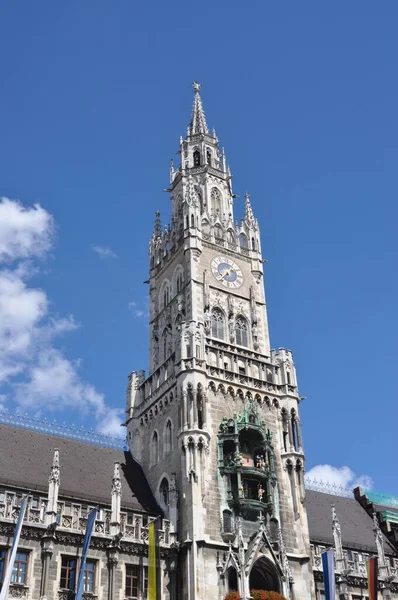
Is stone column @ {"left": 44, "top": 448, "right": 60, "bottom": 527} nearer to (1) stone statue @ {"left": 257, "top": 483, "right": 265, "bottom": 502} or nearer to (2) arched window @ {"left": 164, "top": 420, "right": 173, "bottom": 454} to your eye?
(2) arched window @ {"left": 164, "top": 420, "right": 173, "bottom": 454}

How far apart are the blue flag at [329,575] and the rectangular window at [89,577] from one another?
1364 cm

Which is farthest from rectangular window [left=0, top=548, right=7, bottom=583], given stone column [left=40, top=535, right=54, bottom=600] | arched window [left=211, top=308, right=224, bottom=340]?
arched window [left=211, top=308, right=224, bottom=340]

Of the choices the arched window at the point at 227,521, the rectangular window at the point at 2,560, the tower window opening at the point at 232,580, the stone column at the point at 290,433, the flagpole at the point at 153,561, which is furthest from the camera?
the stone column at the point at 290,433

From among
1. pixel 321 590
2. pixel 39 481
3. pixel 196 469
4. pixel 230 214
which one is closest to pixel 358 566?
pixel 321 590

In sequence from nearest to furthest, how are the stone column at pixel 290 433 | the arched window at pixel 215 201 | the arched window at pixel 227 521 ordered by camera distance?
1. the arched window at pixel 227 521
2. the stone column at pixel 290 433
3. the arched window at pixel 215 201

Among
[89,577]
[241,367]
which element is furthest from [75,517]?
[241,367]

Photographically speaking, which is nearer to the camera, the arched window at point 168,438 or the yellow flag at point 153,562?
the yellow flag at point 153,562

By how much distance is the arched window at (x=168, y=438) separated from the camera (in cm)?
5169

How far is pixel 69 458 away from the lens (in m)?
51.9

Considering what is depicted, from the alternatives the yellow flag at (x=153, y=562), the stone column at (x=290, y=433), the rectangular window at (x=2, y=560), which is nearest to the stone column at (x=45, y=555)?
the rectangular window at (x=2, y=560)

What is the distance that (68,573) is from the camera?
43125mm

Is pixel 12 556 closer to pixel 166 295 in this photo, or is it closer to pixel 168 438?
pixel 168 438

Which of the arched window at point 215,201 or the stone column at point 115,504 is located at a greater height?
the arched window at point 215,201

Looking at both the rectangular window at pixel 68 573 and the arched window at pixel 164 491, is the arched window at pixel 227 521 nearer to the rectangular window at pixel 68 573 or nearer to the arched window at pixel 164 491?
the arched window at pixel 164 491
